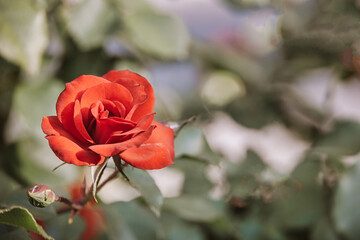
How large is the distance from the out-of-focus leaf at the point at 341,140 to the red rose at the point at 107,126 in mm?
331

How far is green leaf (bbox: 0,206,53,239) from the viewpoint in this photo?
0.22 meters

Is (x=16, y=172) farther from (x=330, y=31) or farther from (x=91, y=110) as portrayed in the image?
(x=330, y=31)

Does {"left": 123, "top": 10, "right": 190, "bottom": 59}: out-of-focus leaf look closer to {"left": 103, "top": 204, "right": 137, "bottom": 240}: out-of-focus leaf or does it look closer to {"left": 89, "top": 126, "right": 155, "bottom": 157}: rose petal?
{"left": 103, "top": 204, "right": 137, "bottom": 240}: out-of-focus leaf

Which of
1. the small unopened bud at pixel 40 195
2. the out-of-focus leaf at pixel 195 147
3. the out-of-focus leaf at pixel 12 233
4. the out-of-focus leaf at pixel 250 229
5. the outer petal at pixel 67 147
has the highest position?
the outer petal at pixel 67 147

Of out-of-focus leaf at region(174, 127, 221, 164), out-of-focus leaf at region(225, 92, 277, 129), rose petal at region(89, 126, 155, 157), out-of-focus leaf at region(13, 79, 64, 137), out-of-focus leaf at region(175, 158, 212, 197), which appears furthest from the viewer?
out-of-focus leaf at region(225, 92, 277, 129)

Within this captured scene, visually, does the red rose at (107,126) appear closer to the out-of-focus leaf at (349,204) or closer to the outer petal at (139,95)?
the outer petal at (139,95)

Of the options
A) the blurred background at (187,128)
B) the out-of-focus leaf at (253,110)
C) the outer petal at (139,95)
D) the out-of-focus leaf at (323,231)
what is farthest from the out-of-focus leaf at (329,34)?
the outer petal at (139,95)

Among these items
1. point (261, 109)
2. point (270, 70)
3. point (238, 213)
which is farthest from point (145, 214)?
point (270, 70)

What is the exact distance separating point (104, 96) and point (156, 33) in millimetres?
298

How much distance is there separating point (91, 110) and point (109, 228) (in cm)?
20

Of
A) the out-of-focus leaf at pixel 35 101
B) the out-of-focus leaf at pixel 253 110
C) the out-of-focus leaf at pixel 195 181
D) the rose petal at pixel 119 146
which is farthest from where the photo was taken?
the out-of-focus leaf at pixel 253 110

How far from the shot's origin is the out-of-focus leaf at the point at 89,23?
18.1 inches

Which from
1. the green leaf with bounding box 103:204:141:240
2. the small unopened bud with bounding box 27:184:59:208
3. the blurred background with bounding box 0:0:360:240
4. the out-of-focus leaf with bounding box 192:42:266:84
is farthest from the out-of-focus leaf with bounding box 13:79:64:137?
the out-of-focus leaf with bounding box 192:42:266:84

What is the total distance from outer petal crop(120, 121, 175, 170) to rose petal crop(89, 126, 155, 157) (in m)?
0.01
